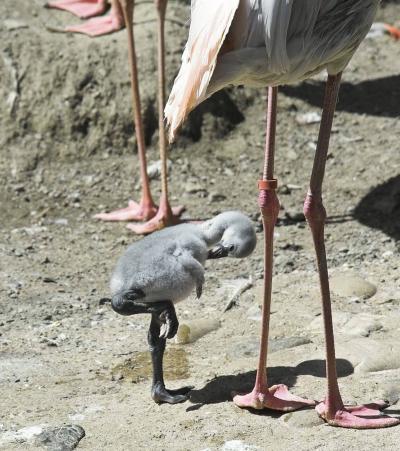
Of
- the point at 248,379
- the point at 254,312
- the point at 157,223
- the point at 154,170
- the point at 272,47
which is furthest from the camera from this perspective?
the point at 154,170

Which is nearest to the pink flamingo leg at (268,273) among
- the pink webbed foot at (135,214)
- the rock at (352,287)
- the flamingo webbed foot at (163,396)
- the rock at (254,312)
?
the flamingo webbed foot at (163,396)

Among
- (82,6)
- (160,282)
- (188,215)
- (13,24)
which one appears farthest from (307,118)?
(160,282)

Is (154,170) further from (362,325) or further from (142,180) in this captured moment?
(362,325)

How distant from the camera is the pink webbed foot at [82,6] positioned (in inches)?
315

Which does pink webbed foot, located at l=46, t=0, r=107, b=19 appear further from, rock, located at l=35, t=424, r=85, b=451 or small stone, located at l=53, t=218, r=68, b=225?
rock, located at l=35, t=424, r=85, b=451

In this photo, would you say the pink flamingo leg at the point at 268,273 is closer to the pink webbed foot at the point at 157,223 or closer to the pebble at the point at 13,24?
the pink webbed foot at the point at 157,223

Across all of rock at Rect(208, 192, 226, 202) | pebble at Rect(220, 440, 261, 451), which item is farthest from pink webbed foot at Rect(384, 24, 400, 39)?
pebble at Rect(220, 440, 261, 451)

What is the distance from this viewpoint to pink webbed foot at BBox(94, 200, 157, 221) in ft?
21.6

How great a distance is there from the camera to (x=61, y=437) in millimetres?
4039

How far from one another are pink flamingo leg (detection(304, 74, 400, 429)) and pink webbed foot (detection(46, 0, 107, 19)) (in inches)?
175

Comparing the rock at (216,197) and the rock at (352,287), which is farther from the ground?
the rock at (216,197)

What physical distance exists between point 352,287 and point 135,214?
1.80 metres

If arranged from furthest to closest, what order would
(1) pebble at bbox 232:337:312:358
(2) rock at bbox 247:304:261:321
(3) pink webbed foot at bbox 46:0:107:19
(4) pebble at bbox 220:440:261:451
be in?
(3) pink webbed foot at bbox 46:0:107:19, (2) rock at bbox 247:304:261:321, (1) pebble at bbox 232:337:312:358, (4) pebble at bbox 220:440:261:451

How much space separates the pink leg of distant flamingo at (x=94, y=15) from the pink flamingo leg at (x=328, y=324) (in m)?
4.02
